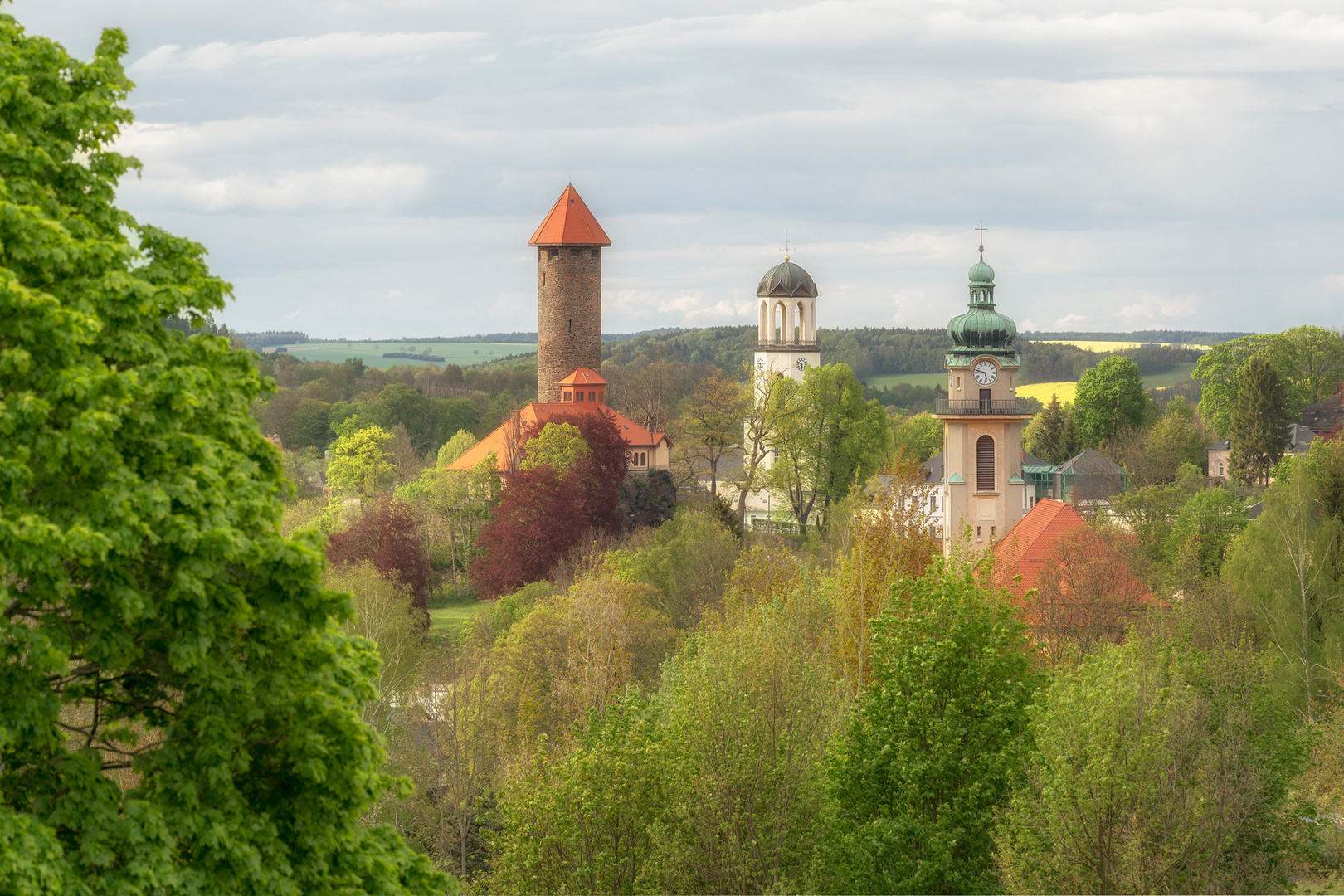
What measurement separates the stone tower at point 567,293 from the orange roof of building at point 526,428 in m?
2.30

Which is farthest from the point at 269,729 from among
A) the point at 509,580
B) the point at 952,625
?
the point at 509,580

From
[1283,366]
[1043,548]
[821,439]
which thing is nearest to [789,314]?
[821,439]

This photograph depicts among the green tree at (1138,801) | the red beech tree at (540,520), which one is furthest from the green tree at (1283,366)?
the green tree at (1138,801)

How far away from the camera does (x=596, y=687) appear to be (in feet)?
97.7

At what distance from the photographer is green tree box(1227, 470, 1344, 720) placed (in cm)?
3347

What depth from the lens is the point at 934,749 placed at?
18609 mm

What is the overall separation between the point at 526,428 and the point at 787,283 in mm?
23302

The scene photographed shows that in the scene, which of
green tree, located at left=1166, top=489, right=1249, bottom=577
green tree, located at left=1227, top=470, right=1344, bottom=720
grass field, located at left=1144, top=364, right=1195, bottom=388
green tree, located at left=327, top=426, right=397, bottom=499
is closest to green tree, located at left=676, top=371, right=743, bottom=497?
green tree, located at left=327, top=426, right=397, bottom=499

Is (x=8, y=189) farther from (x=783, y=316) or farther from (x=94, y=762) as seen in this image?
(x=783, y=316)

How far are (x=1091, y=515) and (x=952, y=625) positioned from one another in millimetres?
33751

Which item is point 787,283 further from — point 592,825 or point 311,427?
point 592,825

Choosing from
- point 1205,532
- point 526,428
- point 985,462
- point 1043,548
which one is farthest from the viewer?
point 526,428

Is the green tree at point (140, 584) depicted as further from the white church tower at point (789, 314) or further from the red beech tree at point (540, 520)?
the white church tower at point (789, 314)

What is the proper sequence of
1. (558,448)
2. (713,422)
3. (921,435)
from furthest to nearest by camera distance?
1. (921,435)
2. (713,422)
3. (558,448)
